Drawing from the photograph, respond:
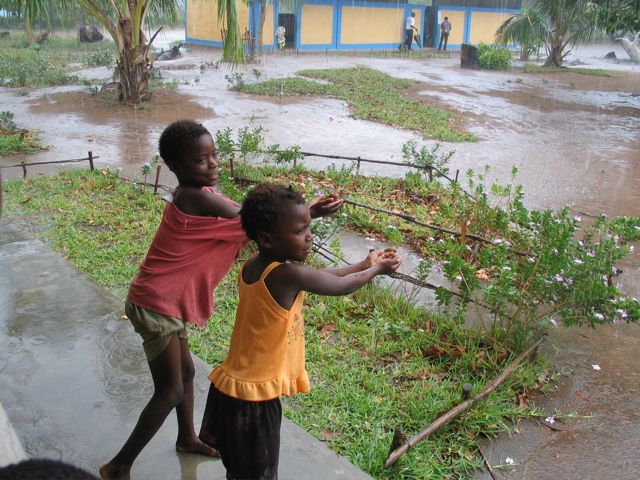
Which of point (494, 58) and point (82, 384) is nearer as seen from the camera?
point (82, 384)

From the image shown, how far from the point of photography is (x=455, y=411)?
9.00ft

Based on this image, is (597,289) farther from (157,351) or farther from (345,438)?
(157,351)

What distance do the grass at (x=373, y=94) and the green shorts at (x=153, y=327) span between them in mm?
9359

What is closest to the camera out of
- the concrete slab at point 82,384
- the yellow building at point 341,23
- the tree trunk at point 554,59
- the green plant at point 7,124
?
the concrete slab at point 82,384

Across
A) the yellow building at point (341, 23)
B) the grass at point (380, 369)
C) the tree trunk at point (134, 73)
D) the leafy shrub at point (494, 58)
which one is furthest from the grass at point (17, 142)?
the leafy shrub at point (494, 58)

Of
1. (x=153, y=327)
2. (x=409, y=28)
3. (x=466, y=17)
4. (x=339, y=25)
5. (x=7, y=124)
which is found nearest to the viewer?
(x=153, y=327)

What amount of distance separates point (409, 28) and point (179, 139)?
2943cm

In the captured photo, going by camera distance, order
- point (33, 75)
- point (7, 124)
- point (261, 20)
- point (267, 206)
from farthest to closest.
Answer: point (261, 20), point (33, 75), point (7, 124), point (267, 206)

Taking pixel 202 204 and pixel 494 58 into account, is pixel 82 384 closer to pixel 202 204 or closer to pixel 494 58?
pixel 202 204

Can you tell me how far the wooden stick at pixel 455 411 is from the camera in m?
2.47

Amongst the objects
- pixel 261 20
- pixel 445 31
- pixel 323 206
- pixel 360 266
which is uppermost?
pixel 445 31

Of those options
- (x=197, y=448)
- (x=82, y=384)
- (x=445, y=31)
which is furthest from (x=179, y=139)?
(x=445, y=31)

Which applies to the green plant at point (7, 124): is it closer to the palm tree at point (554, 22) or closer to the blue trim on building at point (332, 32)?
the blue trim on building at point (332, 32)

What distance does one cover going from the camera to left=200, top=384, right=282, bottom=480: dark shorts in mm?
1940
